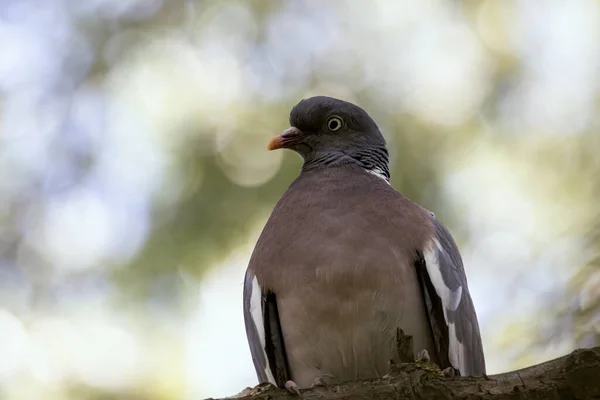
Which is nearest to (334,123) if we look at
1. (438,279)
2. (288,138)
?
(288,138)

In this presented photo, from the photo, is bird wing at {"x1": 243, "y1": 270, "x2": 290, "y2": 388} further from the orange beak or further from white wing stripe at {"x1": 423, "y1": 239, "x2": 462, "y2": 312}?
the orange beak

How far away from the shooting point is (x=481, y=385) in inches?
114

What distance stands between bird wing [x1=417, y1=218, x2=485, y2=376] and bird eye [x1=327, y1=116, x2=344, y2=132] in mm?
1066

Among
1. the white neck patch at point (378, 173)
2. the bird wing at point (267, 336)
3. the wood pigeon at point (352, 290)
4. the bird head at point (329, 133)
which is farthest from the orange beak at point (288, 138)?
the bird wing at point (267, 336)

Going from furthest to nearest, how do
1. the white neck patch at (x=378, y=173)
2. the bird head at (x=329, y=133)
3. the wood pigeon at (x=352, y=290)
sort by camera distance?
the bird head at (x=329, y=133)
the white neck patch at (x=378, y=173)
the wood pigeon at (x=352, y=290)

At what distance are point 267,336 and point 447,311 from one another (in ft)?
2.83

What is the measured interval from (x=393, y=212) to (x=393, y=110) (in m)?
2.40

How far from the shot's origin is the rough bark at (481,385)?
2.74 meters

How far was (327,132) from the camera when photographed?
4766 mm

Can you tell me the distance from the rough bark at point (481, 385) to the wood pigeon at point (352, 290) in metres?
0.52

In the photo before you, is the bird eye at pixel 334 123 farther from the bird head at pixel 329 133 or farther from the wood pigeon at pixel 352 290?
the wood pigeon at pixel 352 290

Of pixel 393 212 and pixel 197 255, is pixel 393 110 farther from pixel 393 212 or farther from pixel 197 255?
pixel 393 212

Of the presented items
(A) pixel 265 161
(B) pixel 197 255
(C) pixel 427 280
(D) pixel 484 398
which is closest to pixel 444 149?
(A) pixel 265 161

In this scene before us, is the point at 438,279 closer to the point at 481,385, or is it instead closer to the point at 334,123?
the point at 481,385
